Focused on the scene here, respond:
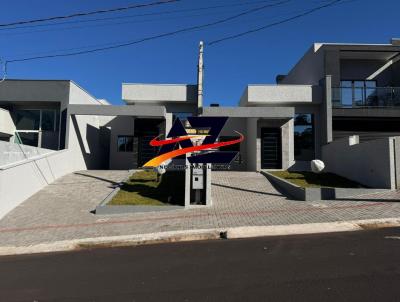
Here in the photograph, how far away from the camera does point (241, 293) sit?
4793 mm

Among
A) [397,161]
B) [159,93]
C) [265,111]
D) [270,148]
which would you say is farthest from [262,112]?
[397,161]

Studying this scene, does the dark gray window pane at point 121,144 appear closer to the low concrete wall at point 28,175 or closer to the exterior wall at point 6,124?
the low concrete wall at point 28,175

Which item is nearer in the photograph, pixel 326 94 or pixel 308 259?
pixel 308 259

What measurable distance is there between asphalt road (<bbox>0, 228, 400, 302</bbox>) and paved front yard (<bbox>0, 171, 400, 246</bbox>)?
77.9 inches

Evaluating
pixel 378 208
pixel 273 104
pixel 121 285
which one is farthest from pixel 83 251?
pixel 273 104

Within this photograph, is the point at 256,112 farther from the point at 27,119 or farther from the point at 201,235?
the point at 27,119

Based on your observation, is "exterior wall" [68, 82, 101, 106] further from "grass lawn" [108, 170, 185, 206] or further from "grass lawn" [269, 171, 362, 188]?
"grass lawn" [269, 171, 362, 188]

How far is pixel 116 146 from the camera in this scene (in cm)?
2528

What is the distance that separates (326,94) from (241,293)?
19.1 m

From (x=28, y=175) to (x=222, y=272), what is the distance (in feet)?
39.2

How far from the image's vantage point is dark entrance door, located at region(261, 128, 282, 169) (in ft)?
73.2

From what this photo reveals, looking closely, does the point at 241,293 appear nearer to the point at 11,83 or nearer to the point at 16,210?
the point at 16,210

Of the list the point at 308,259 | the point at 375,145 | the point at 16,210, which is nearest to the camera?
the point at 308,259

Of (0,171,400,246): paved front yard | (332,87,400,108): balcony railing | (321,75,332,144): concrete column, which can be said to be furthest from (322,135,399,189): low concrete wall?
(332,87,400,108): balcony railing
